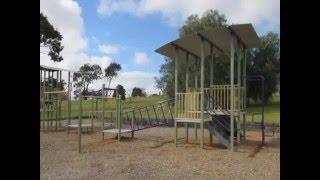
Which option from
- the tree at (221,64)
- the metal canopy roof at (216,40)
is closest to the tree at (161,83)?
the tree at (221,64)

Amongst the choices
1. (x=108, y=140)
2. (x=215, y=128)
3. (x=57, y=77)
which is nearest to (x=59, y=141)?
(x=108, y=140)

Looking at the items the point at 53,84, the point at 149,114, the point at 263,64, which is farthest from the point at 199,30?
the point at 53,84

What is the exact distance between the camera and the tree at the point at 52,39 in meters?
20.7

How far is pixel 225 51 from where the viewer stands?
488 inches

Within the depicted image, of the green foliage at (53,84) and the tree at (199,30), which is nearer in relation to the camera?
the green foliage at (53,84)

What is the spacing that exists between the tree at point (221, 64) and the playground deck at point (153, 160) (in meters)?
9.97

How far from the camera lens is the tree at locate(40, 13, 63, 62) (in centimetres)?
2073

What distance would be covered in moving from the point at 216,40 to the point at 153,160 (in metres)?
4.34

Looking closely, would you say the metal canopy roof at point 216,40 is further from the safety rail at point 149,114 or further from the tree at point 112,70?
the tree at point 112,70

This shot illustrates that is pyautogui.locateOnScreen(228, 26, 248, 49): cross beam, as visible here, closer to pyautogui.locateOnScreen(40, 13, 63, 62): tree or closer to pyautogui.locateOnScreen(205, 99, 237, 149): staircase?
pyautogui.locateOnScreen(205, 99, 237, 149): staircase
